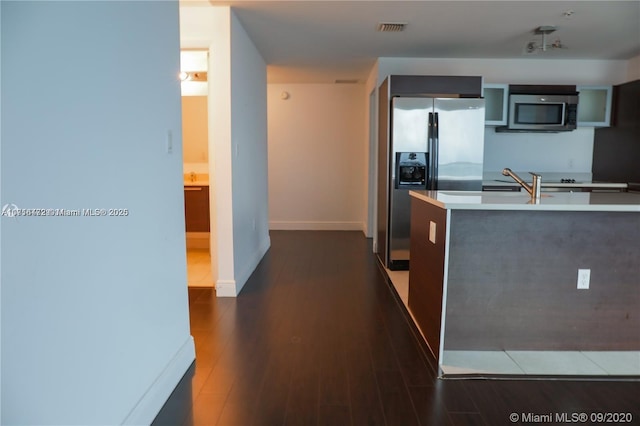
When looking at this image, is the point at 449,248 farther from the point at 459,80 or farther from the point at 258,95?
the point at 258,95

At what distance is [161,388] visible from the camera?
72.0 inches

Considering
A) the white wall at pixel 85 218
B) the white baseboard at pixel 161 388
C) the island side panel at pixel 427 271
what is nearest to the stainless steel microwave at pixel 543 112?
the island side panel at pixel 427 271

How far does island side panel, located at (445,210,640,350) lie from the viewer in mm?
2287

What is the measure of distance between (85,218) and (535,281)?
91.9 inches

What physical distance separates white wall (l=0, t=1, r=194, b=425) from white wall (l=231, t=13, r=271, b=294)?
152 centimetres

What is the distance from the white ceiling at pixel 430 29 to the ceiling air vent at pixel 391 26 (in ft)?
0.23

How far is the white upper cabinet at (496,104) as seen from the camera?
14.7 ft

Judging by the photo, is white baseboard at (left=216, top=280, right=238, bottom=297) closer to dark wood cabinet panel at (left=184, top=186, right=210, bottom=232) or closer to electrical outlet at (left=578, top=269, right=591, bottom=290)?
dark wood cabinet panel at (left=184, top=186, right=210, bottom=232)

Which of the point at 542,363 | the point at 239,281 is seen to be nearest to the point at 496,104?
the point at 542,363

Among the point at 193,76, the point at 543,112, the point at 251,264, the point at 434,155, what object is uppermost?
the point at 193,76

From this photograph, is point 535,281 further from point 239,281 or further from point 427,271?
point 239,281

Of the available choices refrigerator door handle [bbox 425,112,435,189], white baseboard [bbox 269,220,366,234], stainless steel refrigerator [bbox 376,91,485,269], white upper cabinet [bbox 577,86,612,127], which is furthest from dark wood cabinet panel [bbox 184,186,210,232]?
white upper cabinet [bbox 577,86,612,127]

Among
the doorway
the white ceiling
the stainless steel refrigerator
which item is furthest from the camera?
the doorway

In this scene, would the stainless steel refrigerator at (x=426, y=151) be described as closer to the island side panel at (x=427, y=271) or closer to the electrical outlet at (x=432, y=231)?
the island side panel at (x=427, y=271)
